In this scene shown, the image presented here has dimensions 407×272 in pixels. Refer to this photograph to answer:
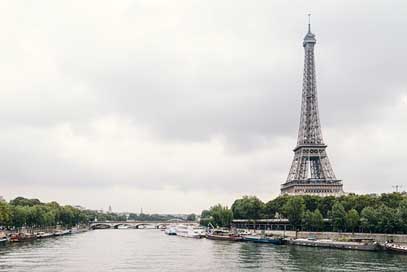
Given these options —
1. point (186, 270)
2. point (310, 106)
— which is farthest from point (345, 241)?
point (310, 106)

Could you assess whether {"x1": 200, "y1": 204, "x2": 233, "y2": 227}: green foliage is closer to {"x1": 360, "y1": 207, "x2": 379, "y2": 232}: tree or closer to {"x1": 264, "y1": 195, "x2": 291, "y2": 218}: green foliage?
{"x1": 264, "y1": 195, "x2": 291, "y2": 218}: green foliage

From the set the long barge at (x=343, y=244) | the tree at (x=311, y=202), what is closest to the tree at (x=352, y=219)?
the long barge at (x=343, y=244)

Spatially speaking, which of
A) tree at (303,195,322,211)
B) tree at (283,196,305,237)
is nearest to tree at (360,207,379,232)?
tree at (283,196,305,237)

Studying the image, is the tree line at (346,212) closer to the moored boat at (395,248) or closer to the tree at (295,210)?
the tree at (295,210)

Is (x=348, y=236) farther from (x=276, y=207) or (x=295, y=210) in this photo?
(x=276, y=207)

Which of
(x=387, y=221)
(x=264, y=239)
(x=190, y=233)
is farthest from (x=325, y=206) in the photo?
(x=190, y=233)

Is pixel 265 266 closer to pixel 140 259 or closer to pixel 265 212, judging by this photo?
pixel 140 259
